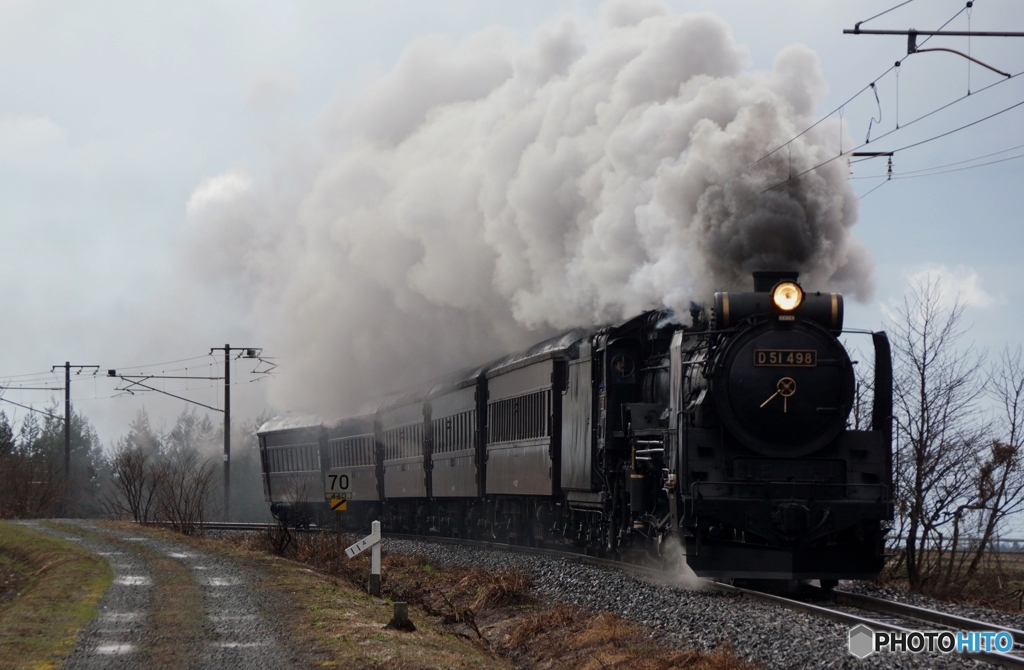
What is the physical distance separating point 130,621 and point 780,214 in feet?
29.3

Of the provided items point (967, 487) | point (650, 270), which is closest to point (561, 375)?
point (650, 270)

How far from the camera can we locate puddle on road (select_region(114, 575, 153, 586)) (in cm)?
1594

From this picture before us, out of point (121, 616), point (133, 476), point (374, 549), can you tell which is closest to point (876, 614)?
point (374, 549)

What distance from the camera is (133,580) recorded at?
16.5 meters

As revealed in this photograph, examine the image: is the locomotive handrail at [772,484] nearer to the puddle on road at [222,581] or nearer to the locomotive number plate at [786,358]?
the locomotive number plate at [786,358]

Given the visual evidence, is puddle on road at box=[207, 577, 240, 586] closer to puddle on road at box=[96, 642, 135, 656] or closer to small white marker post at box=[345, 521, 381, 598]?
small white marker post at box=[345, 521, 381, 598]

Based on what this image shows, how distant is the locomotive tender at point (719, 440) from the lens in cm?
1205

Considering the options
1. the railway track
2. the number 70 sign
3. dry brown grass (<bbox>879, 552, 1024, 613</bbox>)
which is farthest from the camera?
the number 70 sign

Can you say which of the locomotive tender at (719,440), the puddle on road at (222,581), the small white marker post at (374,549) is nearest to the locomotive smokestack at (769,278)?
the locomotive tender at (719,440)

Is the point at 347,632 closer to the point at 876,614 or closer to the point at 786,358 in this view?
the point at 876,614

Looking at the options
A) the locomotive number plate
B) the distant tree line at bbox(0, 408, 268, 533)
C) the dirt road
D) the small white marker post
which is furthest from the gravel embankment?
the distant tree line at bbox(0, 408, 268, 533)

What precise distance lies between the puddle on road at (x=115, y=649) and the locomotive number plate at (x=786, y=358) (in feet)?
21.6

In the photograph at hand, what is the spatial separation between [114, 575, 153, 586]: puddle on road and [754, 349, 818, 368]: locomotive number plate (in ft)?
29.1

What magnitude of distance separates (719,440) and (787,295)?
1672mm
